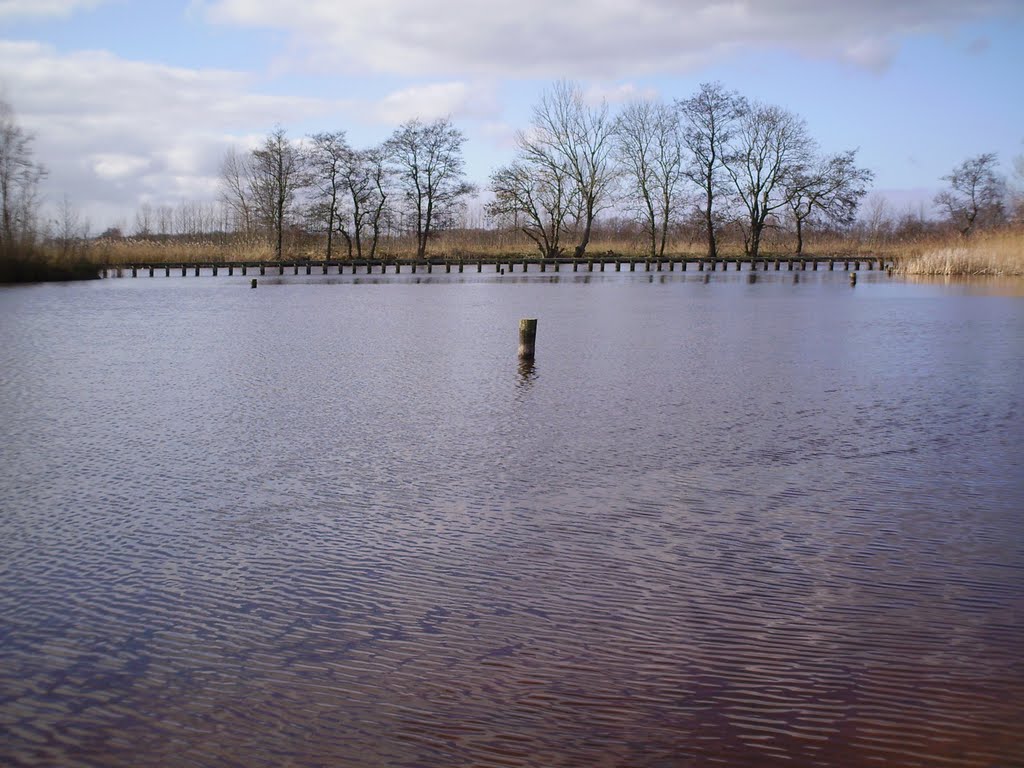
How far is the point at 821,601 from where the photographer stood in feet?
12.5

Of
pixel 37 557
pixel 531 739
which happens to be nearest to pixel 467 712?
pixel 531 739

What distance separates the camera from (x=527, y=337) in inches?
460

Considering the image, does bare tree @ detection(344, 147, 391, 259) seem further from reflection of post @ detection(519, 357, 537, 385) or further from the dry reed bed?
reflection of post @ detection(519, 357, 537, 385)

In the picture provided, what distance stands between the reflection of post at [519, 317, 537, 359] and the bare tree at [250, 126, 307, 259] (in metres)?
41.5

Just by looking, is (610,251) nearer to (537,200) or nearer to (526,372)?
(537,200)

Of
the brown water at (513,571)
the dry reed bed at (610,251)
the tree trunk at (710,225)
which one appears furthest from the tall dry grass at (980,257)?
the brown water at (513,571)

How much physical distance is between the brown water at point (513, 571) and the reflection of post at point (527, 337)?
5.55 feet

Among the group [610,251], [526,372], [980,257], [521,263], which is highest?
[610,251]

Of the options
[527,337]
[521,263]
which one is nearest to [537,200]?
[521,263]

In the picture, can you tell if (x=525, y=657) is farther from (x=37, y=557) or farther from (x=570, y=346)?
(x=570, y=346)

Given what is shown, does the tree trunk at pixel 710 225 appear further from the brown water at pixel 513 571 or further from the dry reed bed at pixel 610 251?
the brown water at pixel 513 571

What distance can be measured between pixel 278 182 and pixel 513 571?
51.8m

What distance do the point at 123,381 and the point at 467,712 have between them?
8.38 m

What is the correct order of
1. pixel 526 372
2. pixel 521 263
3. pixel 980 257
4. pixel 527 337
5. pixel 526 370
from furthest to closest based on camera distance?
pixel 521 263, pixel 980 257, pixel 527 337, pixel 526 370, pixel 526 372
